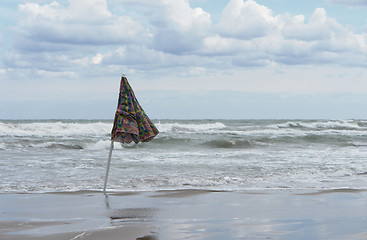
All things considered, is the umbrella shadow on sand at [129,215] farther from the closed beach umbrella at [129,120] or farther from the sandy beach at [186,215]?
the closed beach umbrella at [129,120]

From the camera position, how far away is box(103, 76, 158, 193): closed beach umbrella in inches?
266

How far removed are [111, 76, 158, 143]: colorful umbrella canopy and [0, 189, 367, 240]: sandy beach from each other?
2.98ft

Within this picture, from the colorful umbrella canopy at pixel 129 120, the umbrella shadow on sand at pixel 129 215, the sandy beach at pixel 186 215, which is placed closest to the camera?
the sandy beach at pixel 186 215

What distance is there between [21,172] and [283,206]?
20.6 ft

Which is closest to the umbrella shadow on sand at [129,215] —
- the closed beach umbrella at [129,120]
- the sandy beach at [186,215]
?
the sandy beach at [186,215]

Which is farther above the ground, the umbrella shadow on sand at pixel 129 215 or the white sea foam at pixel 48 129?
the white sea foam at pixel 48 129

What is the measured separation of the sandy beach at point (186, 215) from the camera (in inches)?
178

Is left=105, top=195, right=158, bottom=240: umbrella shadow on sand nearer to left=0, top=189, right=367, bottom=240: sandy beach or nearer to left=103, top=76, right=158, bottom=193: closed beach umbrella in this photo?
left=0, top=189, right=367, bottom=240: sandy beach

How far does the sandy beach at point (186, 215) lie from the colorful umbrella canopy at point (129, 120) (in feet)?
2.98

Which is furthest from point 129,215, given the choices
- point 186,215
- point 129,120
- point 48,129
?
point 48,129

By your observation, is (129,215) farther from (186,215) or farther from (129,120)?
(129,120)

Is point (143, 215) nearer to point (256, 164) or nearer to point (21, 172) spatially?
point (21, 172)

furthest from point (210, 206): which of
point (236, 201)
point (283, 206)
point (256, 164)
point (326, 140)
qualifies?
point (326, 140)

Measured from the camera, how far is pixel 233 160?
13477 mm
